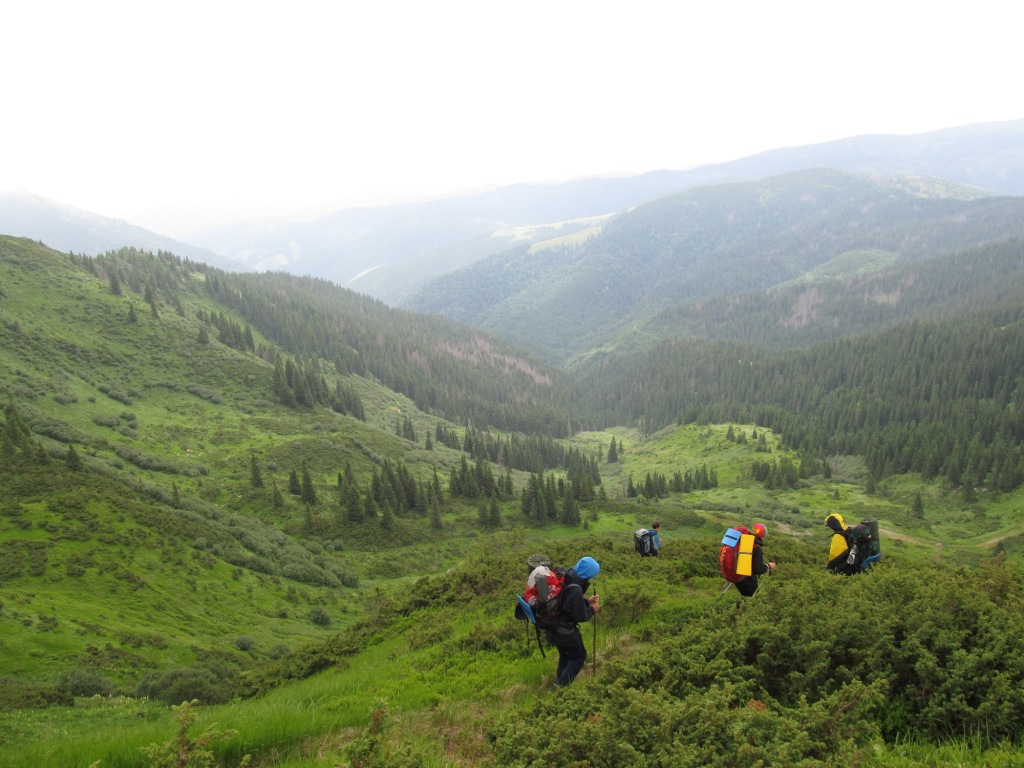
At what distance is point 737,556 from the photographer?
518 inches

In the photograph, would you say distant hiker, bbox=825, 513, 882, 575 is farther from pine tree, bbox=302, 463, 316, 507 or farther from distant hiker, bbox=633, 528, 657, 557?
pine tree, bbox=302, 463, 316, 507

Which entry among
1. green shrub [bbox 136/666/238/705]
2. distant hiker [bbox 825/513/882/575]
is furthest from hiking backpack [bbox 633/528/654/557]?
green shrub [bbox 136/666/238/705]

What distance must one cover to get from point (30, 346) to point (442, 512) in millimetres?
68075

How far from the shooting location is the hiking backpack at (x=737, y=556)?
1302 cm

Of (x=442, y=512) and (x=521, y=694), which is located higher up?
(x=521, y=694)

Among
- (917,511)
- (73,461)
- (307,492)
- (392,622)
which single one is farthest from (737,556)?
→ (917,511)

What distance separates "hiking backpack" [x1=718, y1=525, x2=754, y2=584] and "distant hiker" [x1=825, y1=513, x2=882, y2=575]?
3.72 meters

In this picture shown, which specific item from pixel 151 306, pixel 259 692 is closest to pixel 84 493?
pixel 259 692

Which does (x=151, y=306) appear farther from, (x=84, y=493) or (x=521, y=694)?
(x=521, y=694)

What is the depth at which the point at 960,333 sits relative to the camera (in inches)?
6078

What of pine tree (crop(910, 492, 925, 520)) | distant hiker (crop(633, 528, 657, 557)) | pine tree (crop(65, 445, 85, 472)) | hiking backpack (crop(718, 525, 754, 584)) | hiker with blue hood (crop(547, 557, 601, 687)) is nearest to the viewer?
hiker with blue hood (crop(547, 557, 601, 687))

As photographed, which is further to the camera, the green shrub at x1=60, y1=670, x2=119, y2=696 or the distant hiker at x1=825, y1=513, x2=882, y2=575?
the green shrub at x1=60, y1=670, x2=119, y2=696

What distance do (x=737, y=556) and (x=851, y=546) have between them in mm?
4882

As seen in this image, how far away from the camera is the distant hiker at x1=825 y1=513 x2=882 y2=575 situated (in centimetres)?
1516
